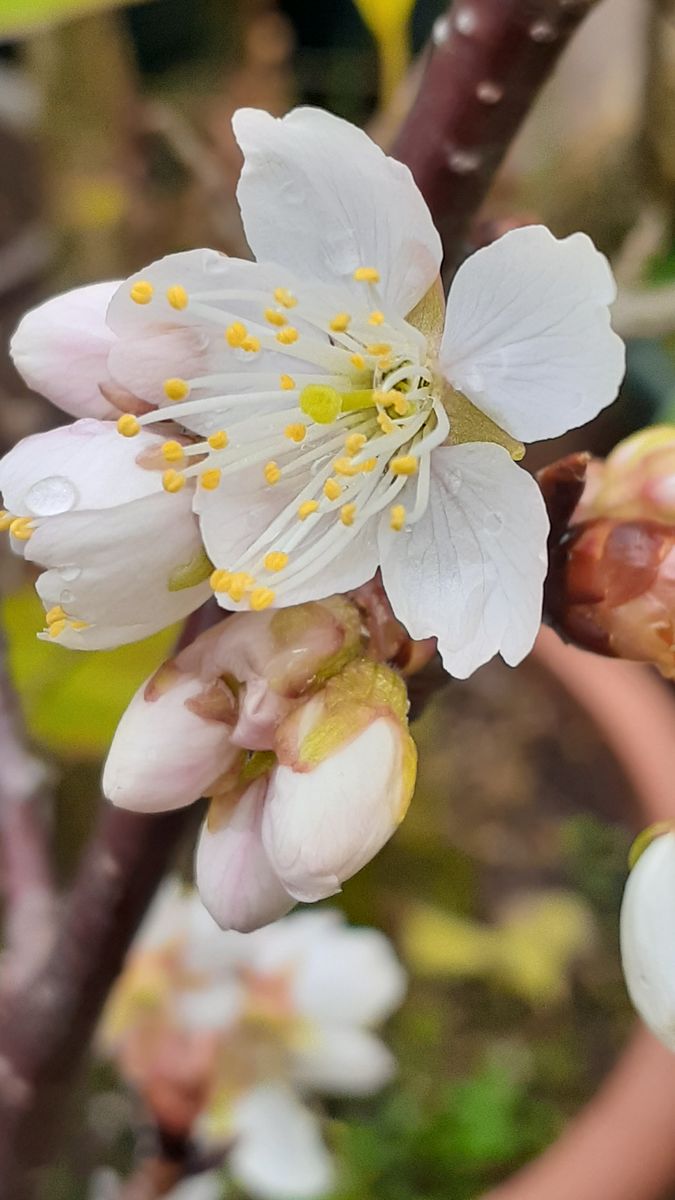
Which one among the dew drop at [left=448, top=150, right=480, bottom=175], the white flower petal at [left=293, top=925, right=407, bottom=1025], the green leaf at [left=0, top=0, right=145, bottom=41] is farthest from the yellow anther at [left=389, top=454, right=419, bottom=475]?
the white flower petal at [left=293, top=925, right=407, bottom=1025]

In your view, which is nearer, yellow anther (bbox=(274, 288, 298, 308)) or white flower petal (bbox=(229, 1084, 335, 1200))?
yellow anther (bbox=(274, 288, 298, 308))

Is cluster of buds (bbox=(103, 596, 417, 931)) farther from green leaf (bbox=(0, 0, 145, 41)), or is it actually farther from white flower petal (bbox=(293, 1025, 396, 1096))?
white flower petal (bbox=(293, 1025, 396, 1096))

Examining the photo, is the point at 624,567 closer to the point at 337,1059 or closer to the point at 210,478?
the point at 210,478

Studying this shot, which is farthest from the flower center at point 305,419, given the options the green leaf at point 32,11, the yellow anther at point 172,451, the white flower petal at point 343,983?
the white flower petal at point 343,983

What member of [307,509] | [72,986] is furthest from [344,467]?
[72,986]

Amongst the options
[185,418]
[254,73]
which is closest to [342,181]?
[185,418]

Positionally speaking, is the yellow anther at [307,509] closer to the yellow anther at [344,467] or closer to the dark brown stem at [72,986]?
the yellow anther at [344,467]

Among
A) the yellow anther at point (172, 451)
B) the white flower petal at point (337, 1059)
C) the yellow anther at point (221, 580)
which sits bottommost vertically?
the white flower petal at point (337, 1059)
